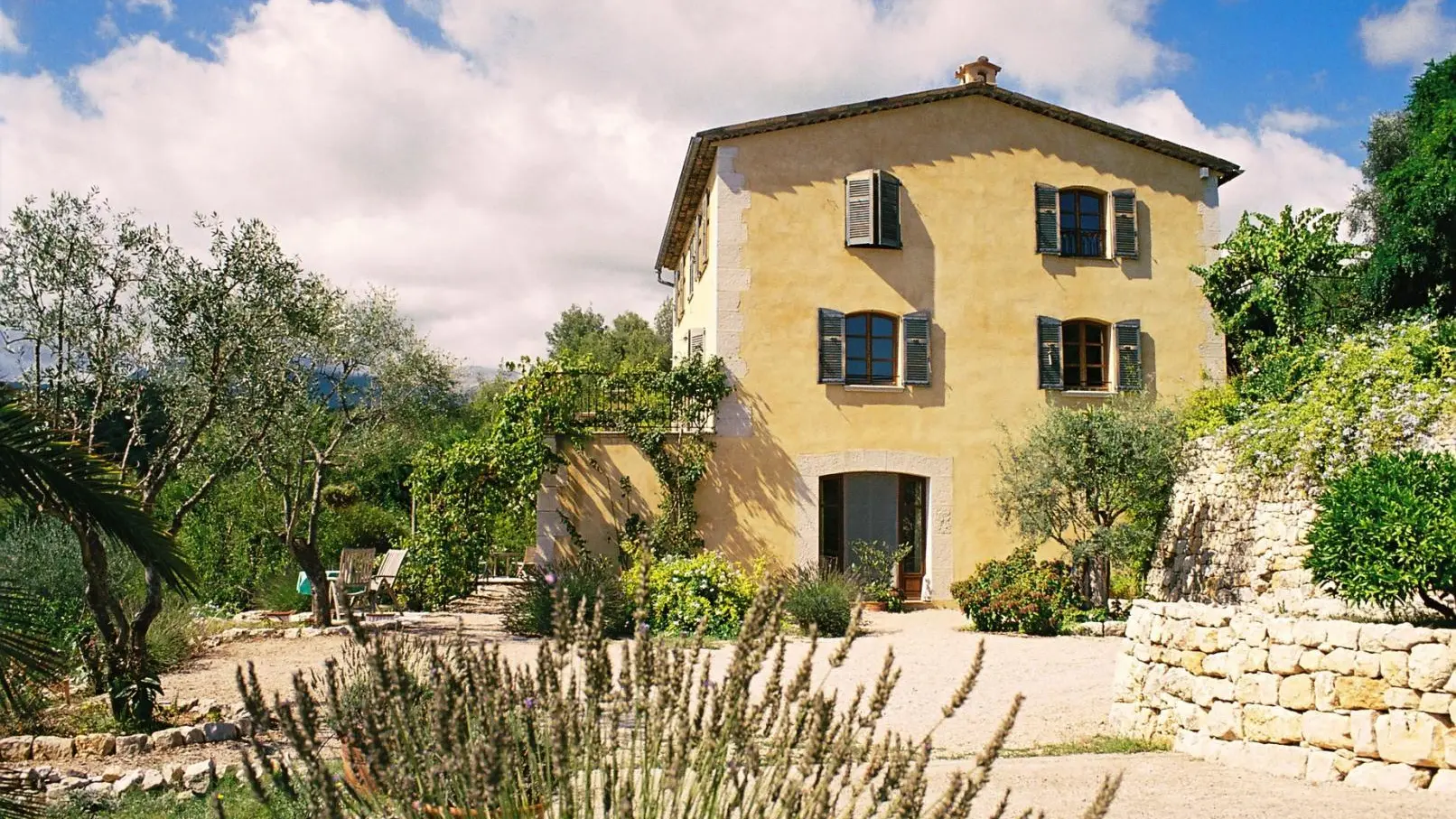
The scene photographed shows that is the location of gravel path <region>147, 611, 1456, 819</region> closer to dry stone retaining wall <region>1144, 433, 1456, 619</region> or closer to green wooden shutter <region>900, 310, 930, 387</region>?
dry stone retaining wall <region>1144, 433, 1456, 619</region>

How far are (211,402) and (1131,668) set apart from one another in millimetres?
6566

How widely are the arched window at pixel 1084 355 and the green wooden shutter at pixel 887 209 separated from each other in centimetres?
284

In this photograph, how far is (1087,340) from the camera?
16.2 meters

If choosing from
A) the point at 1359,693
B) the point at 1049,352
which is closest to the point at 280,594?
the point at 1049,352

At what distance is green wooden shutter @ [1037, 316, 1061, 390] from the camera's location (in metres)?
15.7

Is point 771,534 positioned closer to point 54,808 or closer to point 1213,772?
point 1213,772

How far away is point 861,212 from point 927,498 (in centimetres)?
403

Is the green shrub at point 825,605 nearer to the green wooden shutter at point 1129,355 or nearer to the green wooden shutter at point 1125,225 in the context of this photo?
the green wooden shutter at point 1129,355

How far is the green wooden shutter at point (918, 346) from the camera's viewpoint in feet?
50.2

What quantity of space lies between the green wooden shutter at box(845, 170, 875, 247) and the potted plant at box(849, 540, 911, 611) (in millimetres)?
4108

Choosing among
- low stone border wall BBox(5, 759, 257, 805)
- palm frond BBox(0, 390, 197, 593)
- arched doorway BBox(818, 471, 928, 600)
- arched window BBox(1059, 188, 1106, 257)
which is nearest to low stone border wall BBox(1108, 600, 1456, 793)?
low stone border wall BBox(5, 759, 257, 805)

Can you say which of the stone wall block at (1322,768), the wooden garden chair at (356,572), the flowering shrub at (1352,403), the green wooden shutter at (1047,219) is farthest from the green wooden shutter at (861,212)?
the stone wall block at (1322,768)

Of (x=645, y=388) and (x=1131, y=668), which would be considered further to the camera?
(x=645, y=388)

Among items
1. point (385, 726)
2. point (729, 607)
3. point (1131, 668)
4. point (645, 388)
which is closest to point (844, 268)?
point (645, 388)
